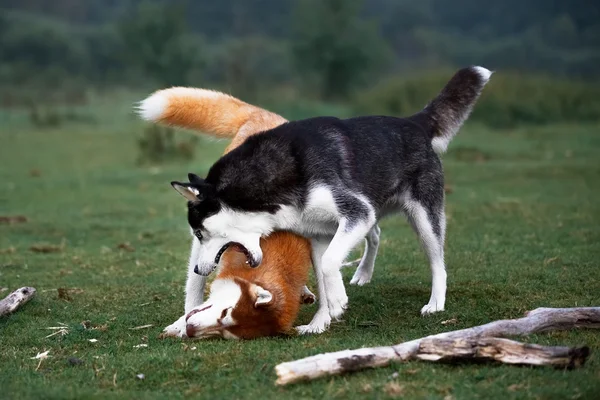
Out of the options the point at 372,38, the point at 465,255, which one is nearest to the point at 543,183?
the point at 465,255

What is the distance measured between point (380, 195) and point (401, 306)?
1069mm

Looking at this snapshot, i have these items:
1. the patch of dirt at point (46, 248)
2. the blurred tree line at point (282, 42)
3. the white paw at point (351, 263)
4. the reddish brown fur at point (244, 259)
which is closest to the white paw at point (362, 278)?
the white paw at point (351, 263)

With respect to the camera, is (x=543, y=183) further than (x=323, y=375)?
Yes

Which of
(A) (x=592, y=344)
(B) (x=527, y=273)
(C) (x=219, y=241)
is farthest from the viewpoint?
(B) (x=527, y=273)

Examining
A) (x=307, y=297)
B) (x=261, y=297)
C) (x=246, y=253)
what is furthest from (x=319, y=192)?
(x=307, y=297)

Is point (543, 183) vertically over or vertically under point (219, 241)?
under

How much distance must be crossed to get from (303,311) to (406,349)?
219 cm

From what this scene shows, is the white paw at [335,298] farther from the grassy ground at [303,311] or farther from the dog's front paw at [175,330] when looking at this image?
the dog's front paw at [175,330]

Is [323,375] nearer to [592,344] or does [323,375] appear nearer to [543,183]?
[592,344]

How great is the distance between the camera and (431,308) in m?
7.45

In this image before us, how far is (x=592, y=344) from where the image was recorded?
19.8 feet

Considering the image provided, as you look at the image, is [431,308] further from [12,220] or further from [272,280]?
[12,220]

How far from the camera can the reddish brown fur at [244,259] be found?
6582 mm

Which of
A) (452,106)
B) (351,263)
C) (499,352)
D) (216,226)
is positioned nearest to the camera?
(499,352)
